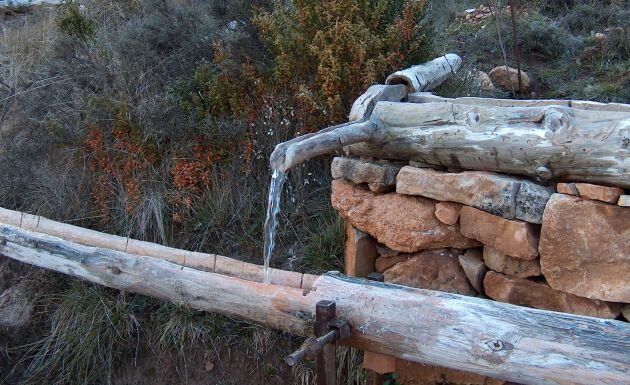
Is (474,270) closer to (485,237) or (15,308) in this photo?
(485,237)

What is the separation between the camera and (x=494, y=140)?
3258 millimetres

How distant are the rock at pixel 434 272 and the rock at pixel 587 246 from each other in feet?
1.73

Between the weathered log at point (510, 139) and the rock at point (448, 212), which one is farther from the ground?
the weathered log at point (510, 139)

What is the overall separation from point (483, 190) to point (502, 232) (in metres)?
0.22

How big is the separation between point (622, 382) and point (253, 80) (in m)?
3.32

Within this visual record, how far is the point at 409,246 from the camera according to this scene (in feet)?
11.7

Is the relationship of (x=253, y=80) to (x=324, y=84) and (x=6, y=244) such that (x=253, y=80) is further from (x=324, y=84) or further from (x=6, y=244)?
(x=6, y=244)

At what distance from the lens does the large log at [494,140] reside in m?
2.97

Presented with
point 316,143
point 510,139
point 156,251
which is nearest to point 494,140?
point 510,139

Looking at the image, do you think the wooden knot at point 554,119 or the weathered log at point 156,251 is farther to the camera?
the weathered log at point 156,251

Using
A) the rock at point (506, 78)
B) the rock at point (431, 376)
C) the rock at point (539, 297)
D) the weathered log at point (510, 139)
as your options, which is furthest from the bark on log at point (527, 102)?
the rock at point (506, 78)

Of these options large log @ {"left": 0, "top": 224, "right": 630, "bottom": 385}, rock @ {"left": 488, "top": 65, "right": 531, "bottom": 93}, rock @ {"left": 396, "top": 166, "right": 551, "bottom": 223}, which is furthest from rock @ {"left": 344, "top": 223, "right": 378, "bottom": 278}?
rock @ {"left": 488, "top": 65, "right": 531, "bottom": 93}

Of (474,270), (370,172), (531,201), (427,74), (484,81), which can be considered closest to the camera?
(531,201)

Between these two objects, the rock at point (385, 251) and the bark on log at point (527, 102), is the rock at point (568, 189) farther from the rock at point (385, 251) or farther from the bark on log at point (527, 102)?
the rock at point (385, 251)
